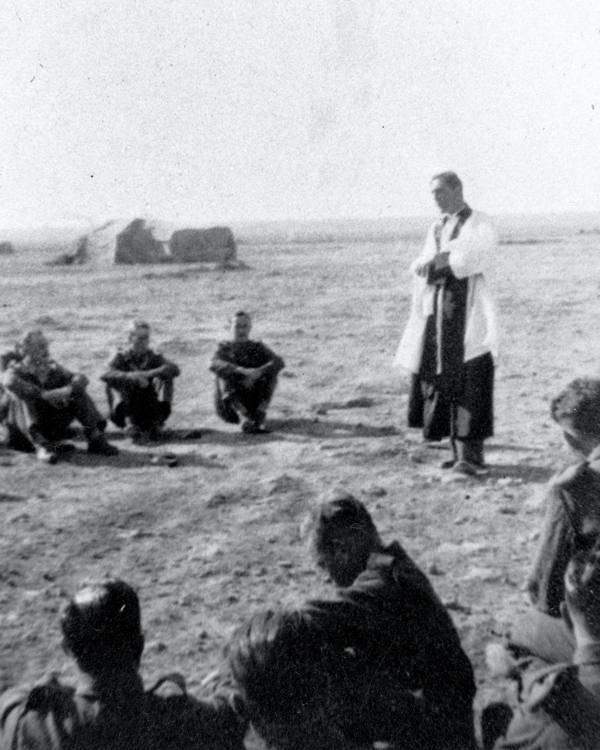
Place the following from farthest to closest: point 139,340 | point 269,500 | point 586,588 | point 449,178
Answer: point 139,340, point 449,178, point 269,500, point 586,588

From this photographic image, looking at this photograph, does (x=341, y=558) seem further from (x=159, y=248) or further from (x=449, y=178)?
(x=159, y=248)

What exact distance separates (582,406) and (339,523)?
1114 millimetres

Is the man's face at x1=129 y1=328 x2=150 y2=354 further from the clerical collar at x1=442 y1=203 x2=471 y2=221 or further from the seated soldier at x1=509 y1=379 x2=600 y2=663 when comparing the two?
the seated soldier at x1=509 y1=379 x2=600 y2=663

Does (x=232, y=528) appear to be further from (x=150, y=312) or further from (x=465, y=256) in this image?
(x=150, y=312)

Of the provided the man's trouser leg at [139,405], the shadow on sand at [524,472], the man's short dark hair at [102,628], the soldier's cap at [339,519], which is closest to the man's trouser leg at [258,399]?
the man's trouser leg at [139,405]

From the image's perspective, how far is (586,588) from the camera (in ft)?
9.27

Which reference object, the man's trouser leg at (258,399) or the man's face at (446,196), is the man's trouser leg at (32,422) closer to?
the man's trouser leg at (258,399)

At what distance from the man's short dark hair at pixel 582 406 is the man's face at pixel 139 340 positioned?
15.6 feet

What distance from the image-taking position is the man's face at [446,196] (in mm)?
6109

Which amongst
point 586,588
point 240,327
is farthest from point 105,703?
point 240,327

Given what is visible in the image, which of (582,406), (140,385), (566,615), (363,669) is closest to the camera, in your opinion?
(363,669)

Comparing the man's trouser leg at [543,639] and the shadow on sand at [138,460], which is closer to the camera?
the man's trouser leg at [543,639]

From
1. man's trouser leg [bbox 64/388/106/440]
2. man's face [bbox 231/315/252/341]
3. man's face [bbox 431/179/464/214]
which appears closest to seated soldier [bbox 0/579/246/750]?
Answer: man's face [bbox 431/179/464/214]

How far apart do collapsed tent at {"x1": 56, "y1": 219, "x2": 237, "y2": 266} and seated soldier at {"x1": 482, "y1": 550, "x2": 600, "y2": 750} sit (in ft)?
75.5
